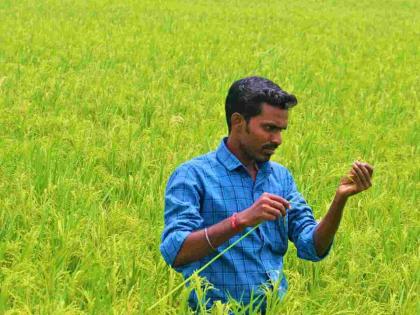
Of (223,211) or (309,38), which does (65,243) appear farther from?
(309,38)

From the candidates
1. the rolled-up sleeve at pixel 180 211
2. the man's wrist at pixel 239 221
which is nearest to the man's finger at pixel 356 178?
the man's wrist at pixel 239 221

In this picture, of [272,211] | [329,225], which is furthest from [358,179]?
[272,211]

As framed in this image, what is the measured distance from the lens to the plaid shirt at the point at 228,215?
2.31m

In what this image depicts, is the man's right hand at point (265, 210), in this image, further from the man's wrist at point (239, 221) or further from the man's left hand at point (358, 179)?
the man's left hand at point (358, 179)

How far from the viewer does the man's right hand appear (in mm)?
1995

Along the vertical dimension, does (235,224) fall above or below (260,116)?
Result: below

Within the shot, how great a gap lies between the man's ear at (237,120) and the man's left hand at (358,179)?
1.20 feet

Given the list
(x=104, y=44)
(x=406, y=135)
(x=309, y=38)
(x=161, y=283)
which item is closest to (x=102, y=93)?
(x=406, y=135)

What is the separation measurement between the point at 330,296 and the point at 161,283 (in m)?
0.61

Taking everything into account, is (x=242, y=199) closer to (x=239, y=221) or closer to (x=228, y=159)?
(x=228, y=159)

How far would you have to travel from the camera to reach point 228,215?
2.37 meters

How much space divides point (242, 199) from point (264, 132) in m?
0.23

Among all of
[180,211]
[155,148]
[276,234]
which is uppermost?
[180,211]

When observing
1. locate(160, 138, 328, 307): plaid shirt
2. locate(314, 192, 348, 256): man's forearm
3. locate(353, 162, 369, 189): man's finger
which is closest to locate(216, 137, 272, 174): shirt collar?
locate(160, 138, 328, 307): plaid shirt
